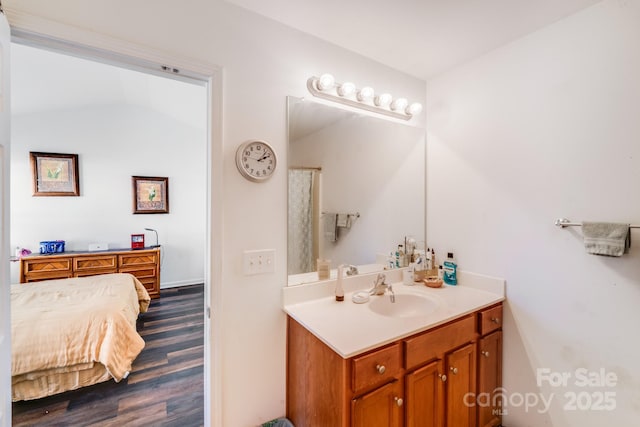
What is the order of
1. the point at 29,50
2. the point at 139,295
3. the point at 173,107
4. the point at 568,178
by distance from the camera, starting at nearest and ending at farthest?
the point at 568,178 < the point at 29,50 < the point at 139,295 < the point at 173,107

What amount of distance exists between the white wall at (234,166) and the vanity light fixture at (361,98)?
9cm

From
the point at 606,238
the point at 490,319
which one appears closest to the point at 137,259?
the point at 490,319

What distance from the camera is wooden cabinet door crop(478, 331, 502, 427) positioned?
1.49 meters

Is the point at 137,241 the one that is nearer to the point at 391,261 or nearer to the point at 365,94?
the point at 391,261

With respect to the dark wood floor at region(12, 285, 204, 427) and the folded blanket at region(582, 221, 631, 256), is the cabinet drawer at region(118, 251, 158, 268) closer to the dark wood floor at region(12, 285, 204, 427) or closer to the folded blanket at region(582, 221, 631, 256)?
the dark wood floor at region(12, 285, 204, 427)

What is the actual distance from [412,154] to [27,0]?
2.09m

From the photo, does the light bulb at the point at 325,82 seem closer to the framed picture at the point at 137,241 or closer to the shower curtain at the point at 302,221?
the shower curtain at the point at 302,221

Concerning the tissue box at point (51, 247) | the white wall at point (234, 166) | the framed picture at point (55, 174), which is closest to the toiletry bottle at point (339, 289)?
the white wall at point (234, 166)

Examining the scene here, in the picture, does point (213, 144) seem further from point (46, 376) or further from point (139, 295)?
point (139, 295)

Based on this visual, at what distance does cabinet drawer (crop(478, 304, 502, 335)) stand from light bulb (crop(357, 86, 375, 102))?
144 cm

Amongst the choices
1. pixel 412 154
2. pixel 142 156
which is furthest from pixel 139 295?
pixel 412 154

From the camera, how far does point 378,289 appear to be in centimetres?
161

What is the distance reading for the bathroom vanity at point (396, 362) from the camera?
1040 millimetres

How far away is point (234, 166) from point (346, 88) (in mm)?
817
